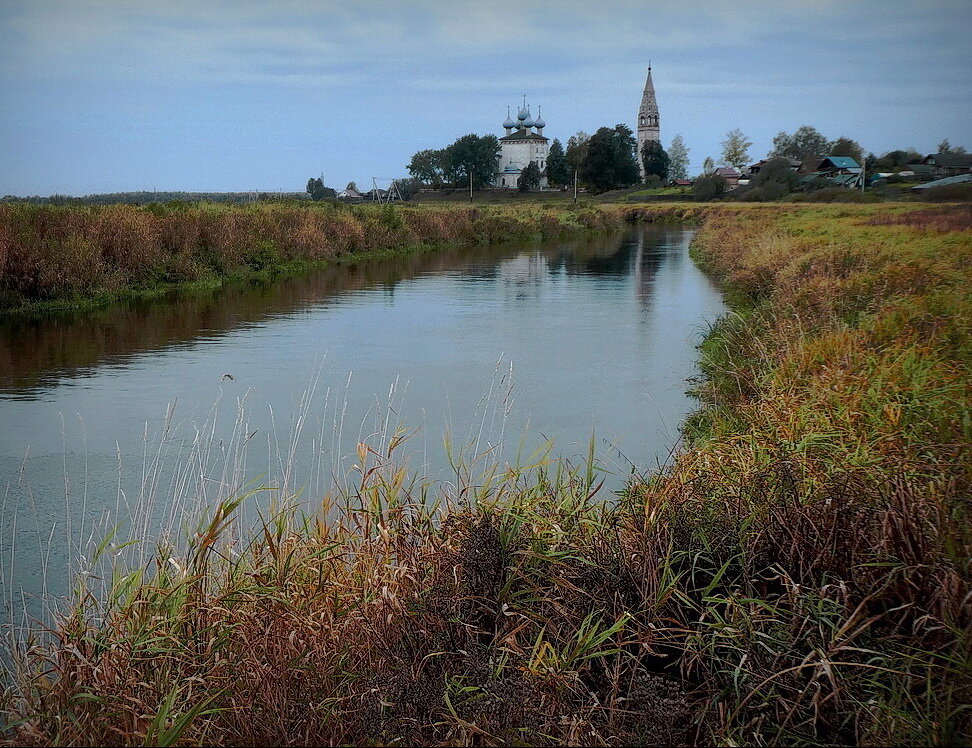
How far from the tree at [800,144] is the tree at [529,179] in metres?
30.9

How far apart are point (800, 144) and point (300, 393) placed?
108320 millimetres

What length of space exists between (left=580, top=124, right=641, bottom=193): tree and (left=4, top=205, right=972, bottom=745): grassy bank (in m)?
102

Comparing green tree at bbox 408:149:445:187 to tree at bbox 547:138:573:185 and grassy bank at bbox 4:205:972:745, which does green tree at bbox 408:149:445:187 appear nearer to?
tree at bbox 547:138:573:185

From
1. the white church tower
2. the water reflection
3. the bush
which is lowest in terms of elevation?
the water reflection

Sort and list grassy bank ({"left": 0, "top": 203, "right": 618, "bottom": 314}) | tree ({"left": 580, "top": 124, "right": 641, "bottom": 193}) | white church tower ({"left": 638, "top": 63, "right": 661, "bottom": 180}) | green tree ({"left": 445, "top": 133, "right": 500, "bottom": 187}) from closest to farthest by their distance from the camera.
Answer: grassy bank ({"left": 0, "top": 203, "right": 618, "bottom": 314}) < tree ({"left": 580, "top": 124, "right": 641, "bottom": 193}) < green tree ({"left": 445, "top": 133, "right": 500, "bottom": 187}) < white church tower ({"left": 638, "top": 63, "right": 661, "bottom": 180})

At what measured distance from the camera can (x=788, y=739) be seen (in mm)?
3348

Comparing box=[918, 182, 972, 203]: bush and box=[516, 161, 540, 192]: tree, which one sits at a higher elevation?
box=[516, 161, 540, 192]: tree

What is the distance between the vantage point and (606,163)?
103812 millimetres

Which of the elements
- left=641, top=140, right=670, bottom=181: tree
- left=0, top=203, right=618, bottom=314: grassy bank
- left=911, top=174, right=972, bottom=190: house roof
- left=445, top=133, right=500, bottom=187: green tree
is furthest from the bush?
left=641, top=140, right=670, bottom=181: tree

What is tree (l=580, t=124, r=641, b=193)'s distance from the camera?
10344cm

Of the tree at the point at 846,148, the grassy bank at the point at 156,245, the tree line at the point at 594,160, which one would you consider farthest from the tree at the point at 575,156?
the grassy bank at the point at 156,245

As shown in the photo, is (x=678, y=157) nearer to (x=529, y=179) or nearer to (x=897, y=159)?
(x=529, y=179)

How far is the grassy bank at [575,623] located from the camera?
3348 millimetres

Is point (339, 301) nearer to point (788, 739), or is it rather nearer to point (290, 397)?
point (290, 397)
